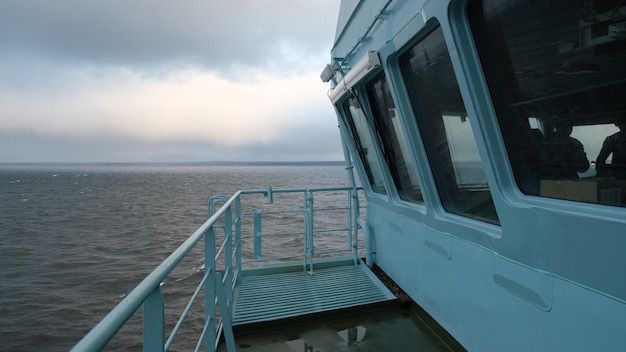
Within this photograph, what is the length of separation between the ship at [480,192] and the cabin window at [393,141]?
0.8 inches

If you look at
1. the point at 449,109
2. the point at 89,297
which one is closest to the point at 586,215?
the point at 449,109

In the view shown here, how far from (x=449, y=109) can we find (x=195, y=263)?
9542mm

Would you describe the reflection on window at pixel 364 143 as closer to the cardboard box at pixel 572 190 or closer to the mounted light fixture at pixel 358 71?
the mounted light fixture at pixel 358 71

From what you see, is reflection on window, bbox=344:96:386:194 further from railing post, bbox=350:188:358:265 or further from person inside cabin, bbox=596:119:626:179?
person inside cabin, bbox=596:119:626:179

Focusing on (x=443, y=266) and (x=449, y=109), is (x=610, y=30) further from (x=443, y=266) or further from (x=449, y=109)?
(x=443, y=266)

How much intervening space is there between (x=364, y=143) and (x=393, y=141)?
2.82ft

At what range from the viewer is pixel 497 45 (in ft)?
5.65

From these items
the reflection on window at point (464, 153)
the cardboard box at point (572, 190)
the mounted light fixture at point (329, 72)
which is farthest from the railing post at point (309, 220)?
the cardboard box at point (572, 190)

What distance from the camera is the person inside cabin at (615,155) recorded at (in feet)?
4.32

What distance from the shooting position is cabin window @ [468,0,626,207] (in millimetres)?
1299

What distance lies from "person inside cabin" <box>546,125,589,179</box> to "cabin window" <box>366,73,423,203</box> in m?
1.43

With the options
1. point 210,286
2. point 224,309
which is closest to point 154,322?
point 210,286

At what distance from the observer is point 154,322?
1116 mm

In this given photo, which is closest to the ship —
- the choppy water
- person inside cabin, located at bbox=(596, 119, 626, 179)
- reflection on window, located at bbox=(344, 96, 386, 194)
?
person inside cabin, located at bbox=(596, 119, 626, 179)
